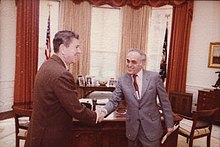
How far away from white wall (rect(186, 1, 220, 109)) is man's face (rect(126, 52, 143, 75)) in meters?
4.64

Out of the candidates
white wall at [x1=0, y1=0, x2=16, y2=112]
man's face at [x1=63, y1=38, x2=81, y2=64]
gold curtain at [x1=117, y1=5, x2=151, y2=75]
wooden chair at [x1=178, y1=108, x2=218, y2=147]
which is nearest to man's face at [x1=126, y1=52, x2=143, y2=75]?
man's face at [x1=63, y1=38, x2=81, y2=64]

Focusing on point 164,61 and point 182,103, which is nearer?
point 182,103

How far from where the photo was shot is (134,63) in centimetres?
242

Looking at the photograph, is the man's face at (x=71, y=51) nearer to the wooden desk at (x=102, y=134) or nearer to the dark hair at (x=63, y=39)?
the dark hair at (x=63, y=39)

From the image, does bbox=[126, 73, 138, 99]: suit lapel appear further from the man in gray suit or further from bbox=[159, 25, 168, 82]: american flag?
bbox=[159, 25, 168, 82]: american flag

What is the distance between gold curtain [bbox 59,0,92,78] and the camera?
6461mm

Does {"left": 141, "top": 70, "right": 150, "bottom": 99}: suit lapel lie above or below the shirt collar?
below

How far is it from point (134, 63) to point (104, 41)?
4.67 m

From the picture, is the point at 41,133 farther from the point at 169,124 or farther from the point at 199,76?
the point at 199,76

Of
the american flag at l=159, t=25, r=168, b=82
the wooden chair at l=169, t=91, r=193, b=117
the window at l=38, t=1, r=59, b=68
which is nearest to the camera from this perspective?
the wooden chair at l=169, t=91, r=193, b=117

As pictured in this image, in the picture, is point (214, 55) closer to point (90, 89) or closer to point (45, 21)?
point (90, 89)

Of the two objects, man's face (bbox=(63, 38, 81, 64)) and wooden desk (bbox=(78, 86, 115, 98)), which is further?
wooden desk (bbox=(78, 86, 115, 98))

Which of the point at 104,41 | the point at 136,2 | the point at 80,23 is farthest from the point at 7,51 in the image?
the point at 136,2

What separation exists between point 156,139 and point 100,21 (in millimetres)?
5061
